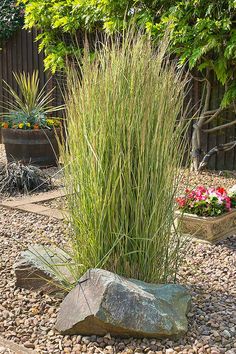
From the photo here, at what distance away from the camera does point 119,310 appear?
7.26 feet

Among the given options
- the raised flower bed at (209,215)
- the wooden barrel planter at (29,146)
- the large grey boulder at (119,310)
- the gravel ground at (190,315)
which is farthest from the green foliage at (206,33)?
the large grey boulder at (119,310)

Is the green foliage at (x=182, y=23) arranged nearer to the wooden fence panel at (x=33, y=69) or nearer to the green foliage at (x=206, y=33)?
the green foliage at (x=206, y=33)

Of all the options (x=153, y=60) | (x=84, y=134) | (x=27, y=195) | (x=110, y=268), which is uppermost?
(x=153, y=60)

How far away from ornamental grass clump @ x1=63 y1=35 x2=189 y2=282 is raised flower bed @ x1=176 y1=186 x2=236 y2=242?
1.23m

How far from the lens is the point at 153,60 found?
7.81 ft

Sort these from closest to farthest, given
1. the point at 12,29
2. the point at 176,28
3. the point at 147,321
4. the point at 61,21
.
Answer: the point at 147,321, the point at 176,28, the point at 61,21, the point at 12,29

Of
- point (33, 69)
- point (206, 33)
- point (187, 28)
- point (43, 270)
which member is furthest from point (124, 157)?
point (33, 69)

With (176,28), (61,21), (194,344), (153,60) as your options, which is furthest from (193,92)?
(194,344)

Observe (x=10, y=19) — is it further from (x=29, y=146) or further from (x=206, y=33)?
(x=206, y=33)

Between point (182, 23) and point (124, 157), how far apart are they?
3.77 m

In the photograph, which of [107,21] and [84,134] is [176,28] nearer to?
[107,21]

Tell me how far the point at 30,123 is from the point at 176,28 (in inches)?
77.1

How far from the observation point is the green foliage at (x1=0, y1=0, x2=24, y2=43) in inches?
330

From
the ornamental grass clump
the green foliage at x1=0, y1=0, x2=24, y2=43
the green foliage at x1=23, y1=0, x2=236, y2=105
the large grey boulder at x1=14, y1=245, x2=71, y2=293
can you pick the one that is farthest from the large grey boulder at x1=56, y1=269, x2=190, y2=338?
the green foliage at x1=0, y1=0, x2=24, y2=43
